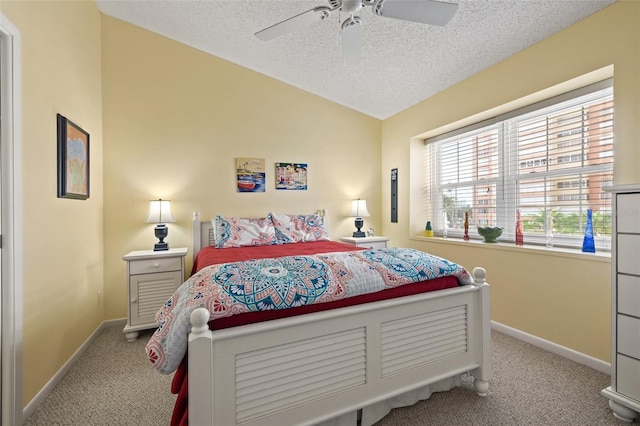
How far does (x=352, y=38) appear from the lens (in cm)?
184

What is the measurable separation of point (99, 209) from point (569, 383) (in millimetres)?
3973

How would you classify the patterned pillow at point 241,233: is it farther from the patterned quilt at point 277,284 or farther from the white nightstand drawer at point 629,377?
the white nightstand drawer at point 629,377

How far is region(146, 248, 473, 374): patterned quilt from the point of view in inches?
45.2

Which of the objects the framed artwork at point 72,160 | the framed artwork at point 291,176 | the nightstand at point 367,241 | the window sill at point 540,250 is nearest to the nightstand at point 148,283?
the framed artwork at point 72,160

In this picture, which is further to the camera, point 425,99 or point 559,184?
point 425,99

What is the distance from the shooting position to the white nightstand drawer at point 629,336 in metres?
1.44

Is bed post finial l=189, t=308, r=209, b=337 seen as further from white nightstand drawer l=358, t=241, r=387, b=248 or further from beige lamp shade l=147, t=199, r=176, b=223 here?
white nightstand drawer l=358, t=241, r=387, b=248

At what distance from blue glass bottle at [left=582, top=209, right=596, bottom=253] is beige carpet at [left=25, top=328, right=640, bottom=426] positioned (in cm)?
82

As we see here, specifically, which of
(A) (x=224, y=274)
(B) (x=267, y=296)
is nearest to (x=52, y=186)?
(A) (x=224, y=274)

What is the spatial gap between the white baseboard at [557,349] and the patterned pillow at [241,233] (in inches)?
90.7

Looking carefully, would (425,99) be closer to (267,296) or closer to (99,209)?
(267,296)

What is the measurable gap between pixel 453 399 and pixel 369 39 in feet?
9.13

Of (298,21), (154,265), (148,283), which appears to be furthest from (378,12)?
(148,283)

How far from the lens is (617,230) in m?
1.52
